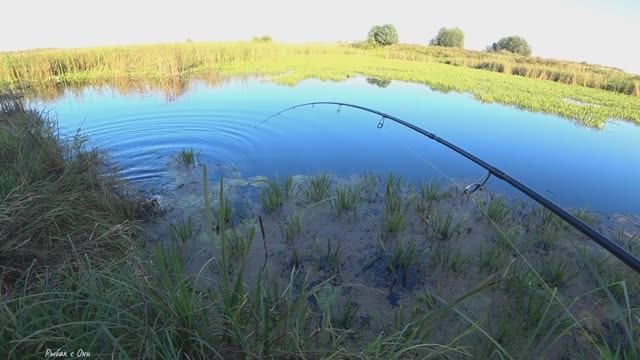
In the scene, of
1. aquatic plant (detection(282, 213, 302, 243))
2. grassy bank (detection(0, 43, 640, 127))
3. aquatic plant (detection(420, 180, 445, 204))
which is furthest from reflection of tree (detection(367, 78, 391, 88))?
aquatic plant (detection(282, 213, 302, 243))

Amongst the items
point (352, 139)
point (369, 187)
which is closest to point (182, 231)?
point (369, 187)

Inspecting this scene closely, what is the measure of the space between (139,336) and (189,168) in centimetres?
474

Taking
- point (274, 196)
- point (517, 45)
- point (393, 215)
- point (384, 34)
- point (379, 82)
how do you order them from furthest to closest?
1. point (517, 45)
2. point (384, 34)
3. point (379, 82)
4. point (274, 196)
5. point (393, 215)

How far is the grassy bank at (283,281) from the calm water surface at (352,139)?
1556 mm

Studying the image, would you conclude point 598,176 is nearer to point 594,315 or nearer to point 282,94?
point 594,315

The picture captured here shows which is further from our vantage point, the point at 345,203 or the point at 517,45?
the point at 517,45

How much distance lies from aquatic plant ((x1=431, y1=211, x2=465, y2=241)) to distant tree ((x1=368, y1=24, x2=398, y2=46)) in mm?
64326

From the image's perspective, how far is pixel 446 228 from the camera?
374cm

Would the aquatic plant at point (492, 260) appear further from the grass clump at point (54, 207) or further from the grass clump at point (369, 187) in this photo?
the grass clump at point (54, 207)

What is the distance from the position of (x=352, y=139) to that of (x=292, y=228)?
449 cm

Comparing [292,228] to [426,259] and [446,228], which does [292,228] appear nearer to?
[426,259]

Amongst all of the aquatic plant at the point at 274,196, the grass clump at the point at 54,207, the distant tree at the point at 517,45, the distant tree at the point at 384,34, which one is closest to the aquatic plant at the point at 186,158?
the grass clump at the point at 54,207

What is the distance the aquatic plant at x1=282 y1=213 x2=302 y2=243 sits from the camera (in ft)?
12.3

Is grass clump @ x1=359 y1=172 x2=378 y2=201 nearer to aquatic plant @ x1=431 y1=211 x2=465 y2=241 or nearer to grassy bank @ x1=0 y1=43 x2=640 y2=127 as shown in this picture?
aquatic plant @ x1=431 y1=211 x2=465 y2=241
